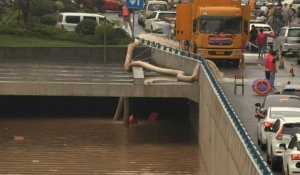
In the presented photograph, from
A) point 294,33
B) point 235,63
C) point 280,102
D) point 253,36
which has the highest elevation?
point 280,102

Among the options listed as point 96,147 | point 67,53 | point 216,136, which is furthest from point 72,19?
point 216,136

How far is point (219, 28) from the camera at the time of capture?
42.7 m

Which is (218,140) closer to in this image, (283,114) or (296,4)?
(283,114)

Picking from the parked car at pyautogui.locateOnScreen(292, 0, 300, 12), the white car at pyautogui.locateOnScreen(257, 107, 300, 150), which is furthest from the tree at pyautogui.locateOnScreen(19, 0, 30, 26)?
the white car at pyautogui.locateOnScreen(257, 107, 300, 150)

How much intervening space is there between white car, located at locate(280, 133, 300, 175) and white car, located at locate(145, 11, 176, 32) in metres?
37.1

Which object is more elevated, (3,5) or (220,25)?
(220,25)

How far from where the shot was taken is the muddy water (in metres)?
32.3

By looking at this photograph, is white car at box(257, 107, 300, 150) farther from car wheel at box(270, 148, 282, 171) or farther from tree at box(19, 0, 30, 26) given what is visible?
tree at box(19, 0, 30, 26)

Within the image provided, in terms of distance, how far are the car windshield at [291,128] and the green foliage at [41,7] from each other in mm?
39781

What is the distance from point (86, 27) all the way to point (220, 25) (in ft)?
41.3

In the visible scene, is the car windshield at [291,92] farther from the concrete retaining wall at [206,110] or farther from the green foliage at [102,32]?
the green foliage at [102,32]

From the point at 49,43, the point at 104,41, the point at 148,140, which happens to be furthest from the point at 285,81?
the point at 49,43

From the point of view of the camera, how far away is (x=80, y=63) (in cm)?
4647

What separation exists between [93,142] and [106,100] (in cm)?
784
